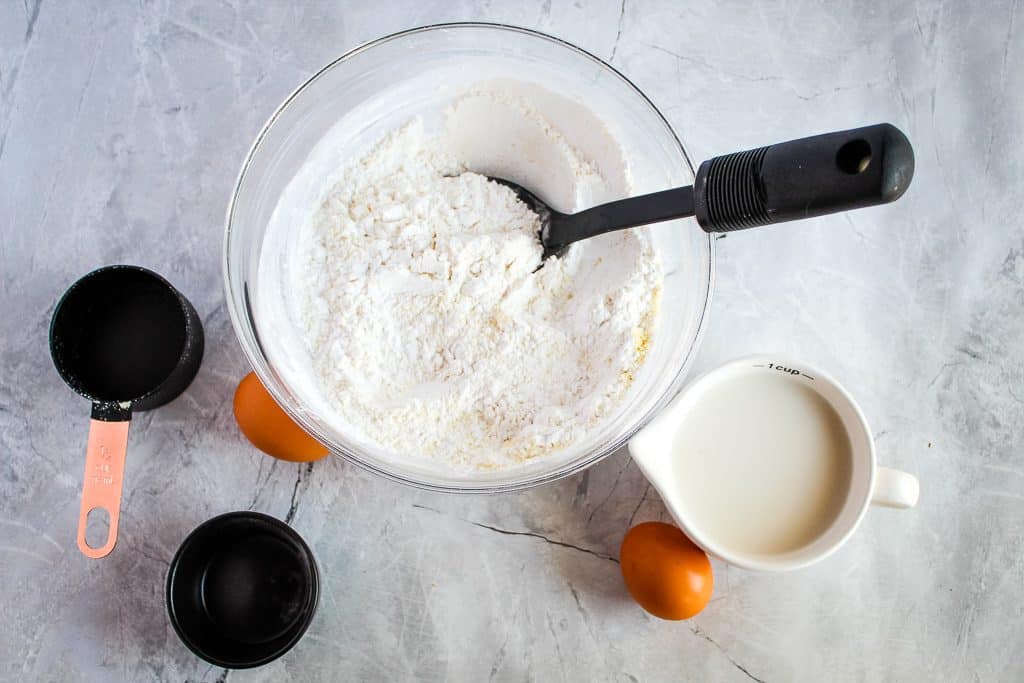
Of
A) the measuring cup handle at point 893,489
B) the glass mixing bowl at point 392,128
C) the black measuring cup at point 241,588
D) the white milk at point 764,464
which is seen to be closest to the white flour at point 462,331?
the glass mixing bowl at point 392,128

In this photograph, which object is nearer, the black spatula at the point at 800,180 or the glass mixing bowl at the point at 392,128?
the black spatula at the point at 800,180

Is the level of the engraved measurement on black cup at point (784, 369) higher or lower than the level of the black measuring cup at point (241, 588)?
higher

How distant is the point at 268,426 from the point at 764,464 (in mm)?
796

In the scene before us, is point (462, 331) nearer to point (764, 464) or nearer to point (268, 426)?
point (268, 426)

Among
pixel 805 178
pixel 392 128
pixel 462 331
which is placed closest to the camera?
pixel 805 178

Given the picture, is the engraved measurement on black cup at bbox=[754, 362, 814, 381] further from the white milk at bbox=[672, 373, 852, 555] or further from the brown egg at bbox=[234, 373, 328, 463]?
the brown egg at bbox=[234, 373, 328, 463]

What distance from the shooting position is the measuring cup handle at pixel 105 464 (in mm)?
1163

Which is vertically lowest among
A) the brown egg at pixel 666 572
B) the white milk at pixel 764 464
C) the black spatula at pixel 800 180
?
the brown egg at pixel 666 572

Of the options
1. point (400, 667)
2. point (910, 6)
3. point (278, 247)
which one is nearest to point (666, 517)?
point (400, 667)

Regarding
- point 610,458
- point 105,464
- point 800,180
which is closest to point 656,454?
point 610,458

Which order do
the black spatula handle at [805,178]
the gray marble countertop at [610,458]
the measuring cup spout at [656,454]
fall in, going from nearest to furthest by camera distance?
1. the black spatula handle at [805,178]
2. the measuring cup spout at [656,454]
3. the gray marble countertop at [610,458]

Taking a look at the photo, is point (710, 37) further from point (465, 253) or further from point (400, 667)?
point (400, 667)

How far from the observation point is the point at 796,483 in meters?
1.19

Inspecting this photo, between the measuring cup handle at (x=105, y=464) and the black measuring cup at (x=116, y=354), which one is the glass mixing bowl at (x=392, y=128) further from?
the measuring cup handle at (x=105, y=464)
